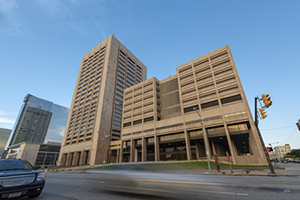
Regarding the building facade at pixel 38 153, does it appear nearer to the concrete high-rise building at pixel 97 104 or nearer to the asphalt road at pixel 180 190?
the concrete high-rise building at pixel 97 104

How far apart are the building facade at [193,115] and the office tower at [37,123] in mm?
104774

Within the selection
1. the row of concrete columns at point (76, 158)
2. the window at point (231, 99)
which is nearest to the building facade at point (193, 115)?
the window at point (231, 99)

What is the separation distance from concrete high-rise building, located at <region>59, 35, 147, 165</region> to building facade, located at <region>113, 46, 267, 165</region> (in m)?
9.57

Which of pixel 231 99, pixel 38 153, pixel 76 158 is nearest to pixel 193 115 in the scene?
pixel 231 99

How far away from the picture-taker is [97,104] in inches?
2886

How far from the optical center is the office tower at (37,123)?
12106 cm

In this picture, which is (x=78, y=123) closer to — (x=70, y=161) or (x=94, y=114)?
(x=94, y=114)

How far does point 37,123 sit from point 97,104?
99.3 meters

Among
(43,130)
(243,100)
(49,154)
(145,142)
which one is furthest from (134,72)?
(43,130)

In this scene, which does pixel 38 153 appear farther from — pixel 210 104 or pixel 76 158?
pixel 210 104

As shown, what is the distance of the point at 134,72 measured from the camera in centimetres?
9900

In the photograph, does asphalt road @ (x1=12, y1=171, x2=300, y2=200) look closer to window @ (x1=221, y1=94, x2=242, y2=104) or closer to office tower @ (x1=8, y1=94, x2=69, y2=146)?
window @ (x1=221, y1=94, x2=242, y2=104)

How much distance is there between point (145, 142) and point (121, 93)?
38621mm

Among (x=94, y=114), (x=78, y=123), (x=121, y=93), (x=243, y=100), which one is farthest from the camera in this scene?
(x=121, y=93)
